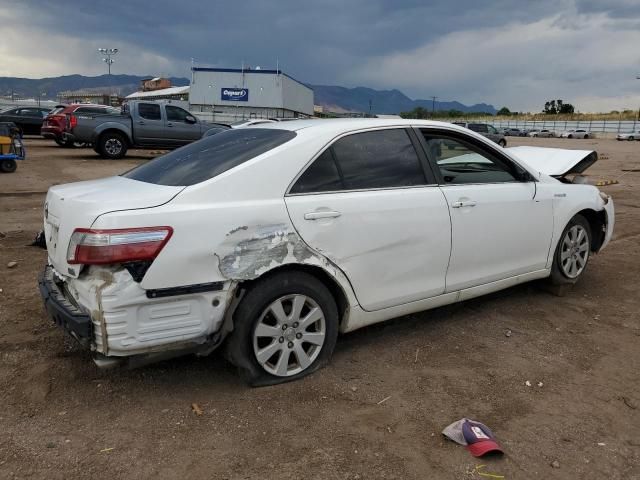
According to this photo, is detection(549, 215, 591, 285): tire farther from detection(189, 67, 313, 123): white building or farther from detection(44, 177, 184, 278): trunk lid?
detection(189, 67, 313, 123): white building

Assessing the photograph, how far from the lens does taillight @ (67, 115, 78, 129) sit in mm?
17422

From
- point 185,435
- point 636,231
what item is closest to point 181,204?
point 185,435

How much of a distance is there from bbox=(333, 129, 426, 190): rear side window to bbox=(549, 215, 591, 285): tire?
5.87 ft

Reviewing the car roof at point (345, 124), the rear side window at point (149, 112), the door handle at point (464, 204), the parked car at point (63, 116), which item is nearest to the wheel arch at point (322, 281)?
the car roof at point (345, 124)

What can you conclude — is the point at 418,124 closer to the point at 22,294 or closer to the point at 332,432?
the point at 332,432

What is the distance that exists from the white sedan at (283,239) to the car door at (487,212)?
1 centimetres

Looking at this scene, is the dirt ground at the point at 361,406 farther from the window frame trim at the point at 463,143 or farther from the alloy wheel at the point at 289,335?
the window frame trim at the point at 463,143

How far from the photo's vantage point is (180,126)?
17328 mm

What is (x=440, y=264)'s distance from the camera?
3.81 meters

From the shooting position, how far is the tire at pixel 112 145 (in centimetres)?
1689

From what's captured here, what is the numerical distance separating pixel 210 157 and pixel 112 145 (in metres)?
15.0

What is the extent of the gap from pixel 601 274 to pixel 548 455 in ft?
11.9

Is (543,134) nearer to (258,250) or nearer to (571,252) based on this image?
(571,252)

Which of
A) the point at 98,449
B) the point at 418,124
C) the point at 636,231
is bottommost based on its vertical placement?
the point at 98,449
